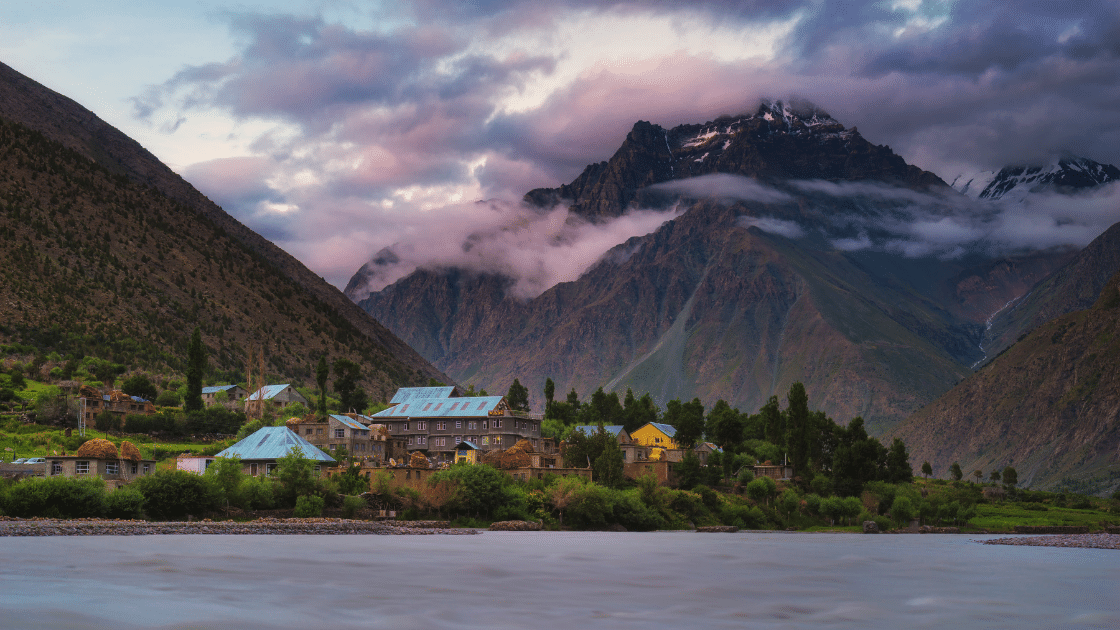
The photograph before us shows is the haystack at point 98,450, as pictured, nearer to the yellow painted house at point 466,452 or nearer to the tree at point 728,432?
the yellow painted house at point 466,452

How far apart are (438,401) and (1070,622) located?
364ft

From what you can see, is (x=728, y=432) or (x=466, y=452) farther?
(x=728, y=432)

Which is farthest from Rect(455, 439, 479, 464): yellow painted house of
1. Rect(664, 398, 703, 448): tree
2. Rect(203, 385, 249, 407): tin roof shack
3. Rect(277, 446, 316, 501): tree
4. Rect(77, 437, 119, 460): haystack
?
Rect(203, 385, 249, 407): tin roof shack

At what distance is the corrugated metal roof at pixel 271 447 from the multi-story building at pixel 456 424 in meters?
29.4

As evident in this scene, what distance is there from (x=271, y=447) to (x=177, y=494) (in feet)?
72.3

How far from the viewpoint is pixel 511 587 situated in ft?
133

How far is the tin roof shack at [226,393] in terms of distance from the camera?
151m

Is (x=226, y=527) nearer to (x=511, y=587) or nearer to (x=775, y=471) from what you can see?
(x=511, y=587)

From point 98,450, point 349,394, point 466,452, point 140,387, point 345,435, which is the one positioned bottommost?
point 466,452

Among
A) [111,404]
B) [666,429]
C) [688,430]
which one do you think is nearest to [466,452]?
[688,430]

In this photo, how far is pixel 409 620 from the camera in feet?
99.5

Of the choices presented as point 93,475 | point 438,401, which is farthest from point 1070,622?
point 438,401

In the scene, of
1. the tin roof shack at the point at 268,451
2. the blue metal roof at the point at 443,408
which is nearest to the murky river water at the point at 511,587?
the tin roof shack at the point at 268,451

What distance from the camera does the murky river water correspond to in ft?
101
